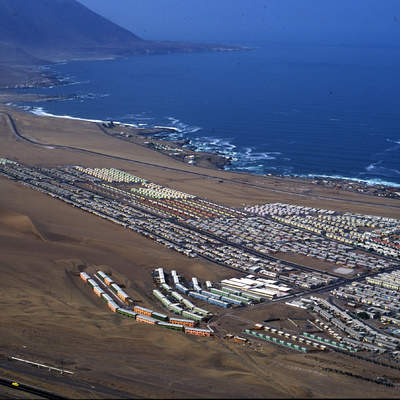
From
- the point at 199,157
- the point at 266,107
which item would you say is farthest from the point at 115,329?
the point at 266,107

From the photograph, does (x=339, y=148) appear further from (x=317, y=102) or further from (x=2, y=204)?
(x=2, y=204)

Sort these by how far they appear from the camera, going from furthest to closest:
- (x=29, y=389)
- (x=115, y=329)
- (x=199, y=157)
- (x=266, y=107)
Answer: (x=266, y=107), (x=199, y=157), (x=115, y=329), (x=29, y=389)

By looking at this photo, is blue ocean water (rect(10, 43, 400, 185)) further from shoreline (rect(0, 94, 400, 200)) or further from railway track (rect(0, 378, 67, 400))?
railway track (rect(0, 378, 67, 400))

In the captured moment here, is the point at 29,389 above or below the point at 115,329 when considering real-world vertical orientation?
below

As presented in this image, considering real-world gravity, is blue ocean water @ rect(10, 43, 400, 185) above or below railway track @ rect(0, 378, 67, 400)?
above

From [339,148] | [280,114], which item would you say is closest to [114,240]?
[339,148]

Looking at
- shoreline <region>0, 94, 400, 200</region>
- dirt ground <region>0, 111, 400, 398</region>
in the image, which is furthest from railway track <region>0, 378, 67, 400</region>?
shoreline <region>0, 94, 400, 200</region>

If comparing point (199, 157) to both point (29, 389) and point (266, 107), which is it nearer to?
point (266, 107)
